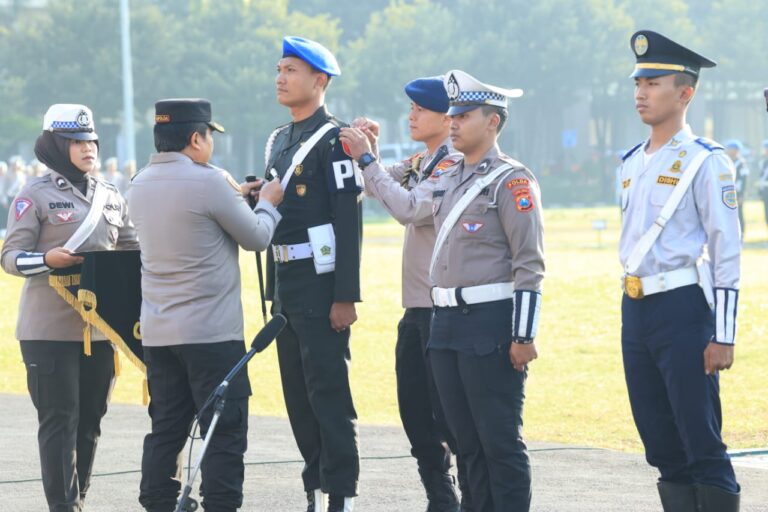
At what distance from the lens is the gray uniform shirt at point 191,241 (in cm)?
619

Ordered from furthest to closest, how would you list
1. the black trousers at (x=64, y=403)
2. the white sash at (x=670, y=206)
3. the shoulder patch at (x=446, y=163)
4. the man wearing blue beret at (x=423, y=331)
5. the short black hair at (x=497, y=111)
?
the man wearing blue beret at (x=423, y=331)
the black trousers at (x=64, y=403)
the shoulder patch at (x=446, y=163)
the short black hair at (x=497, y=111)
the white sash at (x=670, y=206)

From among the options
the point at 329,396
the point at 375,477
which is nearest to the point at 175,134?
the point at 329,396

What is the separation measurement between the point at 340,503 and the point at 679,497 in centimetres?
176

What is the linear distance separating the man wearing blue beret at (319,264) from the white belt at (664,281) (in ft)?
5.16

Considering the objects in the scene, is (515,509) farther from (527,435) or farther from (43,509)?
(527,435)

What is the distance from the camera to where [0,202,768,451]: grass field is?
10516mm

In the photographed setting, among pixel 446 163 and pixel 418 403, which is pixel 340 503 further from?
pixel 446 163

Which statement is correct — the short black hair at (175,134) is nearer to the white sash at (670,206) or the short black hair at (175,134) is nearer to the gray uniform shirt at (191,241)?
the gray uniform shirt at (191,241)

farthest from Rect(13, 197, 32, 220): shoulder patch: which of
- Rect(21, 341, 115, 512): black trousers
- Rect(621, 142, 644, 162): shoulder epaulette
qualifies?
Rect(621, 142, 644, 162): shoulder epaulette

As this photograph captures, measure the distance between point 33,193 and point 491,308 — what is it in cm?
237

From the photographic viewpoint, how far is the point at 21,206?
678cm

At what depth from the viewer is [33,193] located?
6793mm

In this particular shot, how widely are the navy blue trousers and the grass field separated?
369 cm

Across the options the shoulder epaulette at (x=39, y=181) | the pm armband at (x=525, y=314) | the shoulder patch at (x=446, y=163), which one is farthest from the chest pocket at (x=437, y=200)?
the shoulder epaulette at (x=39, y=181)
